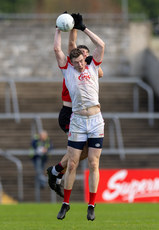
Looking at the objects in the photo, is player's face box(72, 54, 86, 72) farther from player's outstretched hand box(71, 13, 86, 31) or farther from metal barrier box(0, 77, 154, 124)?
metal barrier box(0, 77, 154, 124)

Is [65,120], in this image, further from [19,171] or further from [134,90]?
[134,90]

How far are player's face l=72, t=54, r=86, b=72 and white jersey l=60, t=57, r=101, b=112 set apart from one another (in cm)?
8

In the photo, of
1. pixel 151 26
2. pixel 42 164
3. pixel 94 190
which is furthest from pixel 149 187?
pixel 151 26

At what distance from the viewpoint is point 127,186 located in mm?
23484

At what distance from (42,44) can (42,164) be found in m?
11.9

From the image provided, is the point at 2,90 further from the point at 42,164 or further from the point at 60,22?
the point at 60,22

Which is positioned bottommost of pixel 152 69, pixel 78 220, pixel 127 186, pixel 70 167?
pixel 127 186

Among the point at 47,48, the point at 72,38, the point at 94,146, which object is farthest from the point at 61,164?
the point at 47,48

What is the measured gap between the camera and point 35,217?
1411 cm

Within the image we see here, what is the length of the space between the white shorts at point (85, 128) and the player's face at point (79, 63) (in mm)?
723

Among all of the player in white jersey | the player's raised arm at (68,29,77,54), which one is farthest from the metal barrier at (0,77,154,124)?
the player in white jersey

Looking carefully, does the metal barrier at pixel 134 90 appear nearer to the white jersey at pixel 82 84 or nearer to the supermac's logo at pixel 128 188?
the supermac's logo at pixel 128 188

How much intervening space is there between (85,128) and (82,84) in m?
0.66

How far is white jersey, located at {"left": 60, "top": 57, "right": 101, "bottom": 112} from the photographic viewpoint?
12.3m
